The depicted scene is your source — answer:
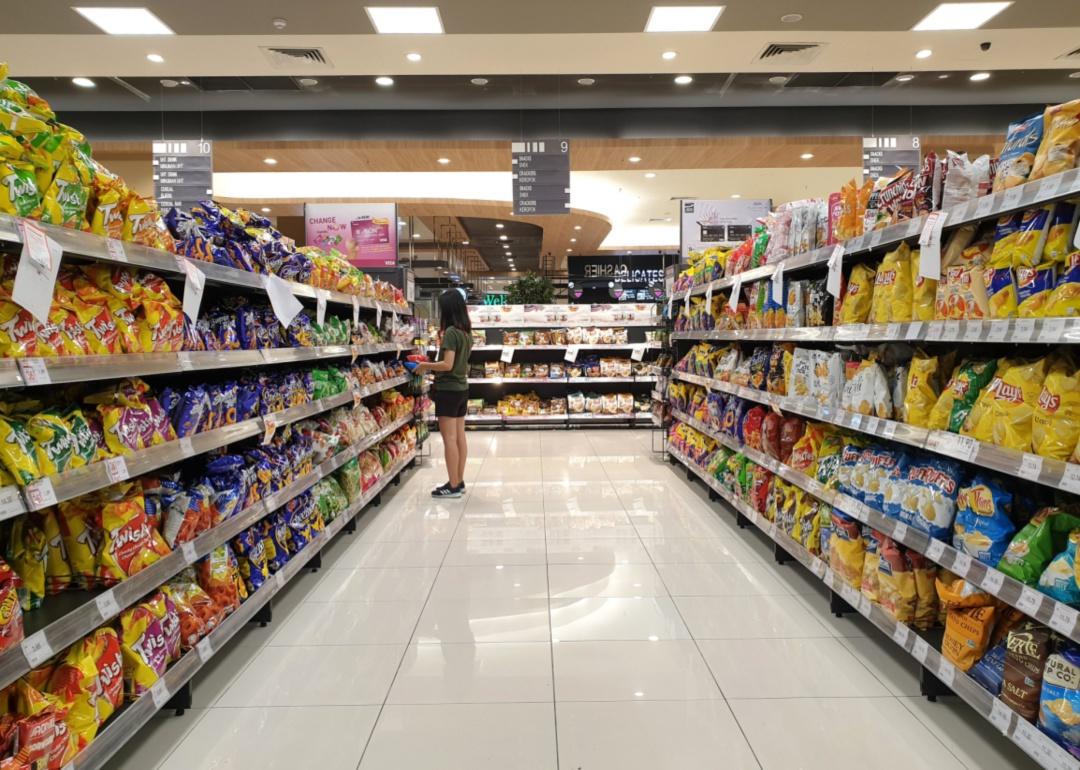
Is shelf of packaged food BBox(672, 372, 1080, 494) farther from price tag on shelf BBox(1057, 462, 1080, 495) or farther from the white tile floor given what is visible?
the white tile floor

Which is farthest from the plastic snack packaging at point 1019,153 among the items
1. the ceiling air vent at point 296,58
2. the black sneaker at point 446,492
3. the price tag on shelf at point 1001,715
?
the ceiling air vent at point 296,58

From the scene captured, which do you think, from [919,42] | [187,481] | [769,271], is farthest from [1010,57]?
[187,481]

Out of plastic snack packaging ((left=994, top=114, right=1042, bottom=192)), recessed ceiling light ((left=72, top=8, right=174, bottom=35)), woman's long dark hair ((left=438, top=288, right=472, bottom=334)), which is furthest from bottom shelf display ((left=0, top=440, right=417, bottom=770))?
recessed ceiling light ((left=72, top=8, right=174, bottom=35))

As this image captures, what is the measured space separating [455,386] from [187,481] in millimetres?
2780

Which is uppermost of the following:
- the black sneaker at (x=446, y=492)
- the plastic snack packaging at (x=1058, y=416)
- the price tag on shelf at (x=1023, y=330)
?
the price tag on shelf at (x=1023, y=330)

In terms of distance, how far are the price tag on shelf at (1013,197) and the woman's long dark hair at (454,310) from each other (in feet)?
12.6

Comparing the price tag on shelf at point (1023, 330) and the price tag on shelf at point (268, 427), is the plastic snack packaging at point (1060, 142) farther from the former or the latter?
the price tag on shelf at point (268, 427)

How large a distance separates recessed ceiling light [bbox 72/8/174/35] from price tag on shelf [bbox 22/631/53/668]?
4.89m

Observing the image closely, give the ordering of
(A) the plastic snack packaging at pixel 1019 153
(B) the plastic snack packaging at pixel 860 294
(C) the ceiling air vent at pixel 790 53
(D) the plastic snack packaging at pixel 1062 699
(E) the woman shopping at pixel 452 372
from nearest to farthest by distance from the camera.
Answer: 1. (D) the plastic snack packaging at pixel 1062 699
2. (A) the plastic snack packaging at pixel 1019 153
3. (B) the plastic snack packaging at pixel 860 294
4. (E) the woman shopping at pixel 452 372
5. (C) the ceiling air vent at pixel 790 53

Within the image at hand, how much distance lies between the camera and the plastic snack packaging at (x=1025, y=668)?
1.80 meters

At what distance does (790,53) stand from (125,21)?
5411mm

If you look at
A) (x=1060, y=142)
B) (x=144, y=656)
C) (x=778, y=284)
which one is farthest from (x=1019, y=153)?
(x=144, y=656)

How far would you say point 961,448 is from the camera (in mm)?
2086

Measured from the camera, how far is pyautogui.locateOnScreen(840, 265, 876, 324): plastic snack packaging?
2.86m
